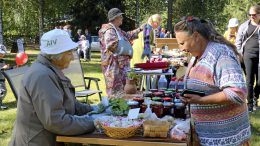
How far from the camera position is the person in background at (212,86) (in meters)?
2.43

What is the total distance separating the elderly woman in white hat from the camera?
2.52 metres

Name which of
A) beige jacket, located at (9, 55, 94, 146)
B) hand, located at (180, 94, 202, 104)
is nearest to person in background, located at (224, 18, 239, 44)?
hand, located at (180, 94, 202, 104)

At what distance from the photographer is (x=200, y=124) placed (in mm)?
2635

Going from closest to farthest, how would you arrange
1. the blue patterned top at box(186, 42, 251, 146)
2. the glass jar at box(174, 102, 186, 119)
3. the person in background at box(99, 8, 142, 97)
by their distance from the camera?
the blue patterned top at box(186, 42, 251, 146) < the glass jar at box(174, 102, 186, 119) < the person in background at box(99, 8, 142, 97)

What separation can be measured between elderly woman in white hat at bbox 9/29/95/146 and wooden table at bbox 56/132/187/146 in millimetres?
42

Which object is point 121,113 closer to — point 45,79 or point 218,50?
point 45,79

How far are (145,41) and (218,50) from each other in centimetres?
497

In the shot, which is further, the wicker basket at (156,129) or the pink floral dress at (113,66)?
the pink floral dress at (113,66)

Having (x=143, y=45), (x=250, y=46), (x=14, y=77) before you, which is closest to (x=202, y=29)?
(x=14, y=77)

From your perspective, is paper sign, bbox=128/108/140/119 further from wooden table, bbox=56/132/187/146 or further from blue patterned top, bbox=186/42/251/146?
blue patterned top, bbox=186/42/251/146

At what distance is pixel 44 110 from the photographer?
2518 mm

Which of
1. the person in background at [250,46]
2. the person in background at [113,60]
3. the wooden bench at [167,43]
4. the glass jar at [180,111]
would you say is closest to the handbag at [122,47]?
the person in background at [113,60]

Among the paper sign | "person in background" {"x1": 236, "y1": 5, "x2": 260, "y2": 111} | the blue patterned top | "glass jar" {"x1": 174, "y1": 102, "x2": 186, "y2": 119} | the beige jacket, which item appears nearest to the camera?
the blue patterned top

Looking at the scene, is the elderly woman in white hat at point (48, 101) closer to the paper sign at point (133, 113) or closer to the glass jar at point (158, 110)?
the paper sign at point (133, 113)
